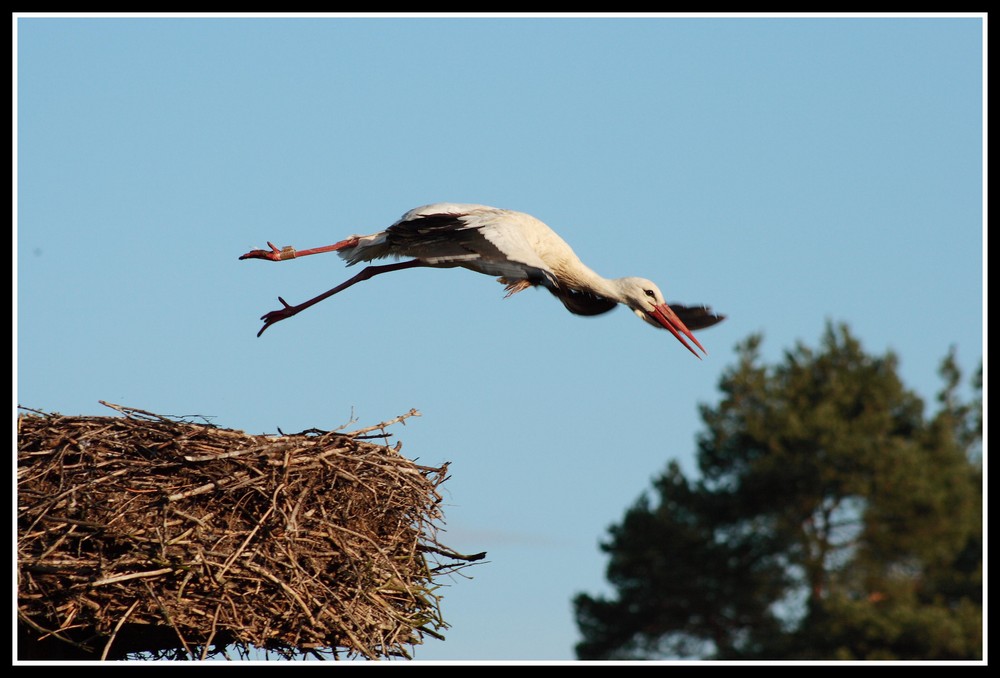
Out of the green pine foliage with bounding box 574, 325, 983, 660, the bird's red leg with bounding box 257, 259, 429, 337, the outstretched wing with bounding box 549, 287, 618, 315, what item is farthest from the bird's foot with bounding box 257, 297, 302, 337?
the green pine foliage with bounding box 574, 325, 983, 660

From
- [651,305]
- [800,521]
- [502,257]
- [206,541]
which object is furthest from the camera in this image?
[800,521]

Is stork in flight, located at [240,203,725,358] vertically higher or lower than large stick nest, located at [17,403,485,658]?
higher

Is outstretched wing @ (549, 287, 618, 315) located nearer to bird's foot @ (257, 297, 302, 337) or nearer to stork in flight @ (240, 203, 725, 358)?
stork in flight @ (240, 203, 725, 358)

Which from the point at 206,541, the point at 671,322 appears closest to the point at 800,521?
the point at 671,322

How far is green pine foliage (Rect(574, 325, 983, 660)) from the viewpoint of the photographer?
18953mm

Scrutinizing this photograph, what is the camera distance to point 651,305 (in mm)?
8328

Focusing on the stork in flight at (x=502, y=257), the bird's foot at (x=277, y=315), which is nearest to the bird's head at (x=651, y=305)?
the stork in flight at (x=502, y=257)

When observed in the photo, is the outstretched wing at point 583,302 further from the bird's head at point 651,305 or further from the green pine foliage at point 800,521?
the green pine foliage at point 800,521

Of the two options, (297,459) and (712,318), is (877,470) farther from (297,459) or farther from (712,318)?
(297,459)

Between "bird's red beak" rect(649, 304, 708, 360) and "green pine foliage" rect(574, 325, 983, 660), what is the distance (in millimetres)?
10288

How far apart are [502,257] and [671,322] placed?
53.6 inches

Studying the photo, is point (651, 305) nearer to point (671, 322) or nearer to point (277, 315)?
point (671, 322)

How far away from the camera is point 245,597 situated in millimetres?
6219
